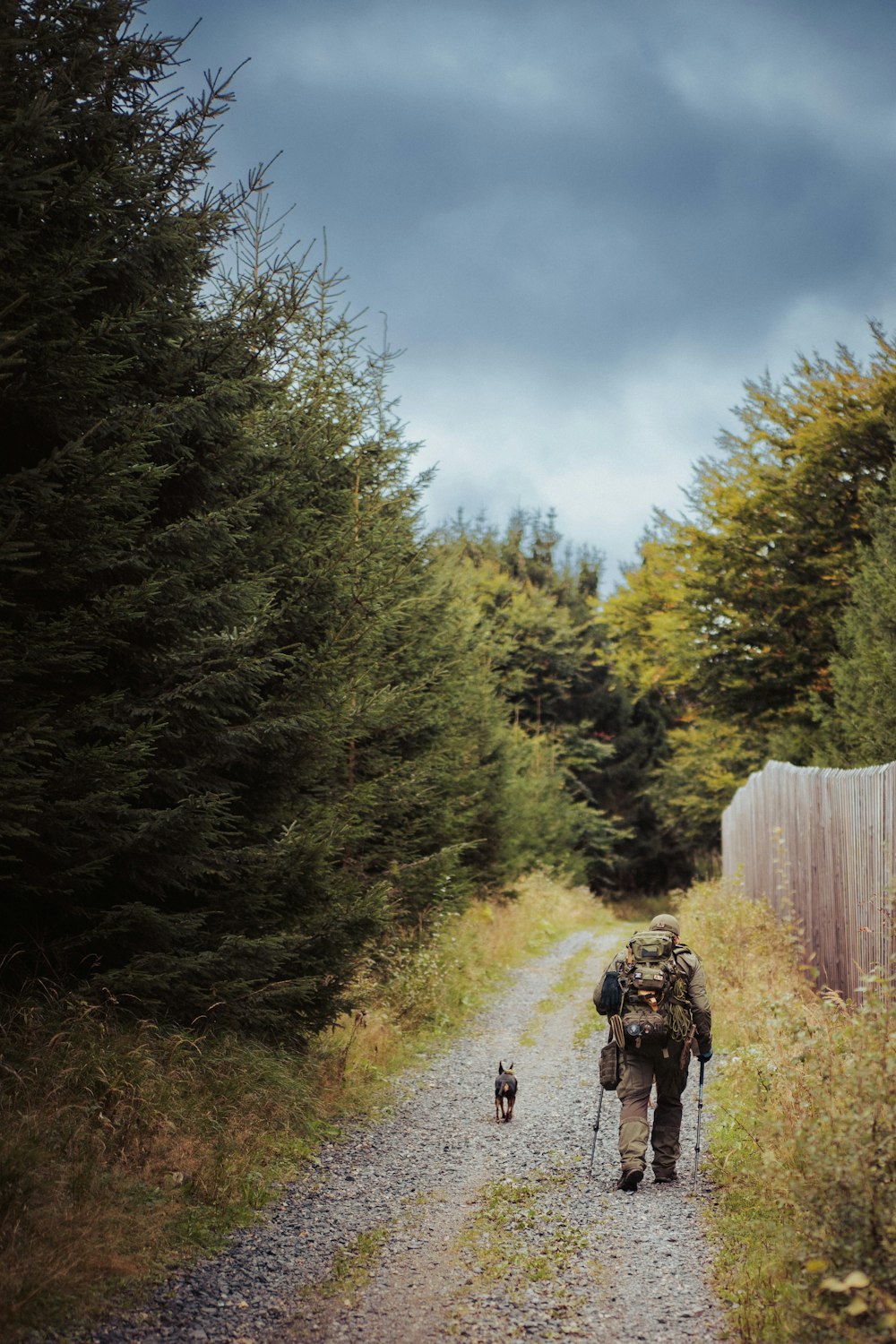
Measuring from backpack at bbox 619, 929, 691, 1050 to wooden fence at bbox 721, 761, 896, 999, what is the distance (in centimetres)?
128

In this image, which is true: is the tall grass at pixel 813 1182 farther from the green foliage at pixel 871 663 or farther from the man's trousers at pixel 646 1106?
the green foliage at pixel 871 663

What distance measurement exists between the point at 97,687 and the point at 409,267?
1436 centimetres

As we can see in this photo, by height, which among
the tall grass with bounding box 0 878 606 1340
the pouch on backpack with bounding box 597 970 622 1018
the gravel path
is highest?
the pouch on backpack with bounding box 597 970 622 1018

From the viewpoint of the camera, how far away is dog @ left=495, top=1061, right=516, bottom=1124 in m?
7.45

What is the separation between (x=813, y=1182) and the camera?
3.86 meters

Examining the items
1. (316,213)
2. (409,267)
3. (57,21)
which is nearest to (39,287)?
(57,21)

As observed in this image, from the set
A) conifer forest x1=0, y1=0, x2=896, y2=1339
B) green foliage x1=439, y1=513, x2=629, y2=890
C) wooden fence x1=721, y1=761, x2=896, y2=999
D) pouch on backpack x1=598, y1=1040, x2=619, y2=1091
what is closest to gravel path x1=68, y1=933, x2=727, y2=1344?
pouch on backpack x1=598, y1=1040, x2=619, y2=1091

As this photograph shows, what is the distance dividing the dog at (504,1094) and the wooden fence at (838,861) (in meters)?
2.85

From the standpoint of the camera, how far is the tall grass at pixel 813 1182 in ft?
11.4

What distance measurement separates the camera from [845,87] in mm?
10898

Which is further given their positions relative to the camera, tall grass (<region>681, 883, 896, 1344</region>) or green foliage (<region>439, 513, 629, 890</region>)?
green foliage (<region>439, 513, 629, 890</region>)

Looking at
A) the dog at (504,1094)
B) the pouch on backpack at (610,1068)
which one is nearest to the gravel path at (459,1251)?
the dog at (504,1094)

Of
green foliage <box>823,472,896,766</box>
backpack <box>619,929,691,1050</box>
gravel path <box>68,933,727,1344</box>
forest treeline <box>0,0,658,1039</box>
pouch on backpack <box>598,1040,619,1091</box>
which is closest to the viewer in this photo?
gravel path <box>68,933,727,1344</box>

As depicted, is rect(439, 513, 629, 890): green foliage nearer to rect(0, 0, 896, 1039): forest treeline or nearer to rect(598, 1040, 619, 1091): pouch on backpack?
rect(0, 0, 896, 1039): forest treeline
